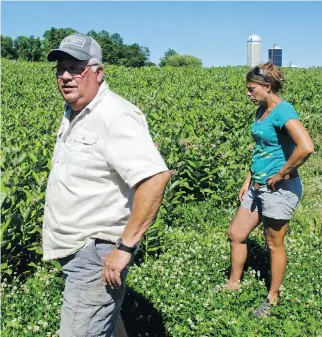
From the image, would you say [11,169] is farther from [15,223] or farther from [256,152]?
[256,152]

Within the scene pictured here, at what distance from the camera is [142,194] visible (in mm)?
2773

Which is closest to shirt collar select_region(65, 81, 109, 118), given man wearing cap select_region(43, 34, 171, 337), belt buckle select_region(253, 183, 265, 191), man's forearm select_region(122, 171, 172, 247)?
man wearing cap select_region(43, 34, 171, 337)

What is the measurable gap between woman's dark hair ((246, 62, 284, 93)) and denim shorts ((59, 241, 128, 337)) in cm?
203

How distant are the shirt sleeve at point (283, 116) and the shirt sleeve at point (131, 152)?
165 cm

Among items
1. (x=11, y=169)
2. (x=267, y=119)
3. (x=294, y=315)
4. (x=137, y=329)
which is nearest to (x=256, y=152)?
(x=267, y=119)

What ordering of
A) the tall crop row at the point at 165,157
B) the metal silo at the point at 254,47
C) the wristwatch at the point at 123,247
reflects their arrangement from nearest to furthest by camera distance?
the wristwatch at the point at 123,247 → the tall crop row at the point at 165,157 → the metal silo at the point at 254,47

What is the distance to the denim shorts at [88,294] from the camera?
9.73ft

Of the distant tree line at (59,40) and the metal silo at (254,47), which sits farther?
the distant tree line at (59,40)

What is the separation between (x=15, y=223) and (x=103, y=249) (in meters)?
2.21

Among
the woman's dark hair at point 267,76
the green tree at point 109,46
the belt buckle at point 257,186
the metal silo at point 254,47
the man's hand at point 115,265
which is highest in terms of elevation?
the green tree at point 109,46

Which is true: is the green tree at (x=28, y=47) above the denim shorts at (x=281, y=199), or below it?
above

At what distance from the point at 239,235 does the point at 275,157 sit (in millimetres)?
771

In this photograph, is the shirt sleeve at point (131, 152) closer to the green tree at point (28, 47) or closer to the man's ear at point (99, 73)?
the man's ear at point (99, 73)

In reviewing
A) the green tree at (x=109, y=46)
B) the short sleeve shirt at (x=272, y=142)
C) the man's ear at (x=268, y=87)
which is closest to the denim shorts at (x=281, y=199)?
the short sleeve shirt at (x=272, y=142)
